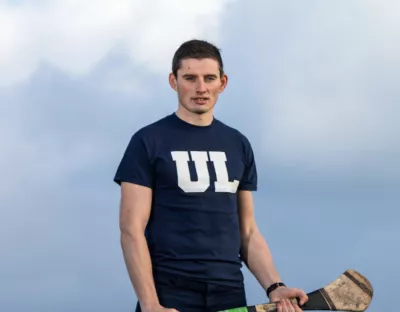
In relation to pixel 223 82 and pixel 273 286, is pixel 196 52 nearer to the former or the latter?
pixel 223 82

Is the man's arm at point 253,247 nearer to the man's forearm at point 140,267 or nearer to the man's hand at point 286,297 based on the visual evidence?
the man's hand at point 286,297

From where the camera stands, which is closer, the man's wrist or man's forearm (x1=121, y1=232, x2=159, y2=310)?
man's forearm (x1=121, y1=232, x2=159, y2=310)

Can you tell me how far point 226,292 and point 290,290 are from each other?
534 mm

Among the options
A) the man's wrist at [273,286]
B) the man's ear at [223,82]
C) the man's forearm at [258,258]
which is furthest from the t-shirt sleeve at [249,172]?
the man's wrist at [273,286]

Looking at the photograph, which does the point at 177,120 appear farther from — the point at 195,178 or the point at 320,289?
the point at 320,289

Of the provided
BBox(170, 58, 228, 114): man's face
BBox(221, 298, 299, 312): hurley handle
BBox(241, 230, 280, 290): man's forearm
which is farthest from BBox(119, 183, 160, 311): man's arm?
BBox(241, 230, 280, 290): man's forearm

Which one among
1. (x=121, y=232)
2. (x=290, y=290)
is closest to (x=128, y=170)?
(x=121, y=232)

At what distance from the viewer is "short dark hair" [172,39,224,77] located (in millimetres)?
5566

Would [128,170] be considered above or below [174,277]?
above

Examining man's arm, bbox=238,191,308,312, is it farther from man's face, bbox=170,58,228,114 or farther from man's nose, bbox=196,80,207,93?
man's nose, bbox=196,80,207,93

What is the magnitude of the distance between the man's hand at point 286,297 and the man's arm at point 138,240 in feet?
3.37

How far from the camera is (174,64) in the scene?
18.6 ft

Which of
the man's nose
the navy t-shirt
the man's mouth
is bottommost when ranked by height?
the navy t-shirt

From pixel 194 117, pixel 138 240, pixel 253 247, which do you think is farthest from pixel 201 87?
pixel 253 247
